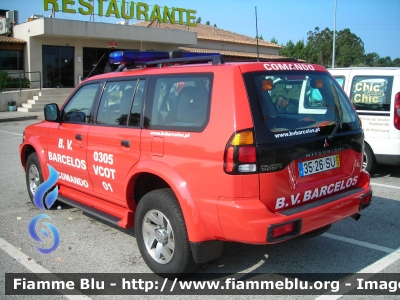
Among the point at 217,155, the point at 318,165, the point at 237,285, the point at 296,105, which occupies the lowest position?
the point at 237,285

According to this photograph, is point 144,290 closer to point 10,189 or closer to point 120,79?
point 120,79

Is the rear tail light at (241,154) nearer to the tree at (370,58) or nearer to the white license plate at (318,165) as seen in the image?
the white license plate at (318,165)

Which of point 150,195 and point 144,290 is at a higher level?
point 150,195

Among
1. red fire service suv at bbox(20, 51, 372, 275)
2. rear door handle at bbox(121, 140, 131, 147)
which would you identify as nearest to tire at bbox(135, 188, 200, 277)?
red fire service suv at bbox(20, 51, 372, 275)

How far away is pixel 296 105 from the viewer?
3.95 metres

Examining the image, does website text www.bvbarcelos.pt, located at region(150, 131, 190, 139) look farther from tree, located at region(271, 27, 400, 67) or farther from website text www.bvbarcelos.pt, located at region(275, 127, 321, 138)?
tree, located at region(271, 27, 400, 67)

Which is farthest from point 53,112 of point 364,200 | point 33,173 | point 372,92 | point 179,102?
point 372,92

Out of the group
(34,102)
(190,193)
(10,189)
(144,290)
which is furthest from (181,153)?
(34,102)

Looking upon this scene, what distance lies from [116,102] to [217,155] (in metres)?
1.71

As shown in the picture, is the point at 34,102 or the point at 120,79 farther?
the point at 34,102

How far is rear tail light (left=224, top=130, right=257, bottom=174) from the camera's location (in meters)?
3.17

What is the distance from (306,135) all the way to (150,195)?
4.78 feet

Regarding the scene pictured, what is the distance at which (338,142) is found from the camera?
12.5ft

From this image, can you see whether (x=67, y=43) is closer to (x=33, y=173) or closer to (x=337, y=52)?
(x=33, y=173)
